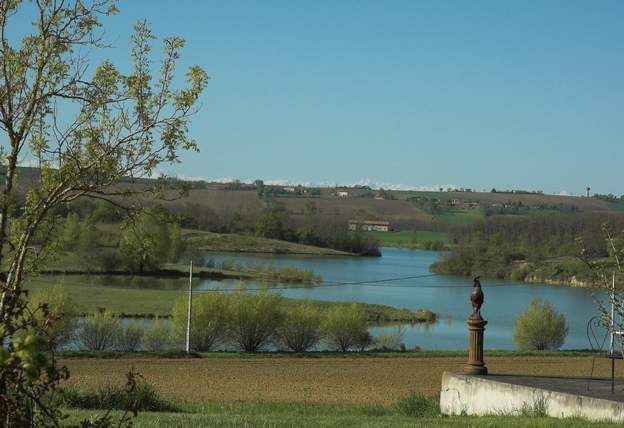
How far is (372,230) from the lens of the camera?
14262 cm

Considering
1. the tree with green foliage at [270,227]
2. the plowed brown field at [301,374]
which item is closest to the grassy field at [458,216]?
the tree with green foliage at [270,227]

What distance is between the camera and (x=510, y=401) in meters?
13.9

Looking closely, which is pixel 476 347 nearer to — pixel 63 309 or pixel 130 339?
pixel 63 309

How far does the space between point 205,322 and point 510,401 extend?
18.7 metres

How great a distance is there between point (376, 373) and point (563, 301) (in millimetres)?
35179

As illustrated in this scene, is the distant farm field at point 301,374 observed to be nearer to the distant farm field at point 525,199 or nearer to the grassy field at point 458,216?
the grassy field at point 458,216

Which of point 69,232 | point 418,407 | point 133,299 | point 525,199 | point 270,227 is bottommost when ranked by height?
point 133,299

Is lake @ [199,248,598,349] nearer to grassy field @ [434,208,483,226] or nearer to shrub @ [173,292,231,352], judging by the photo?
shrub @ [173,292,231,352]

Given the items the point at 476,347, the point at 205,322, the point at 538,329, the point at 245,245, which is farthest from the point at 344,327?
the point at 245,245

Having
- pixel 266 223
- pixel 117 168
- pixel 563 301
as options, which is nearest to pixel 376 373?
pixel 117 168

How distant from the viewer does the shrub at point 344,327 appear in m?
33.4

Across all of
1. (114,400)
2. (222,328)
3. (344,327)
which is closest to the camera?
(114,400)

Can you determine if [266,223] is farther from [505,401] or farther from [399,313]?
[505,401]

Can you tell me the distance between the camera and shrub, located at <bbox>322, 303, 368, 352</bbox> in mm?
33406
